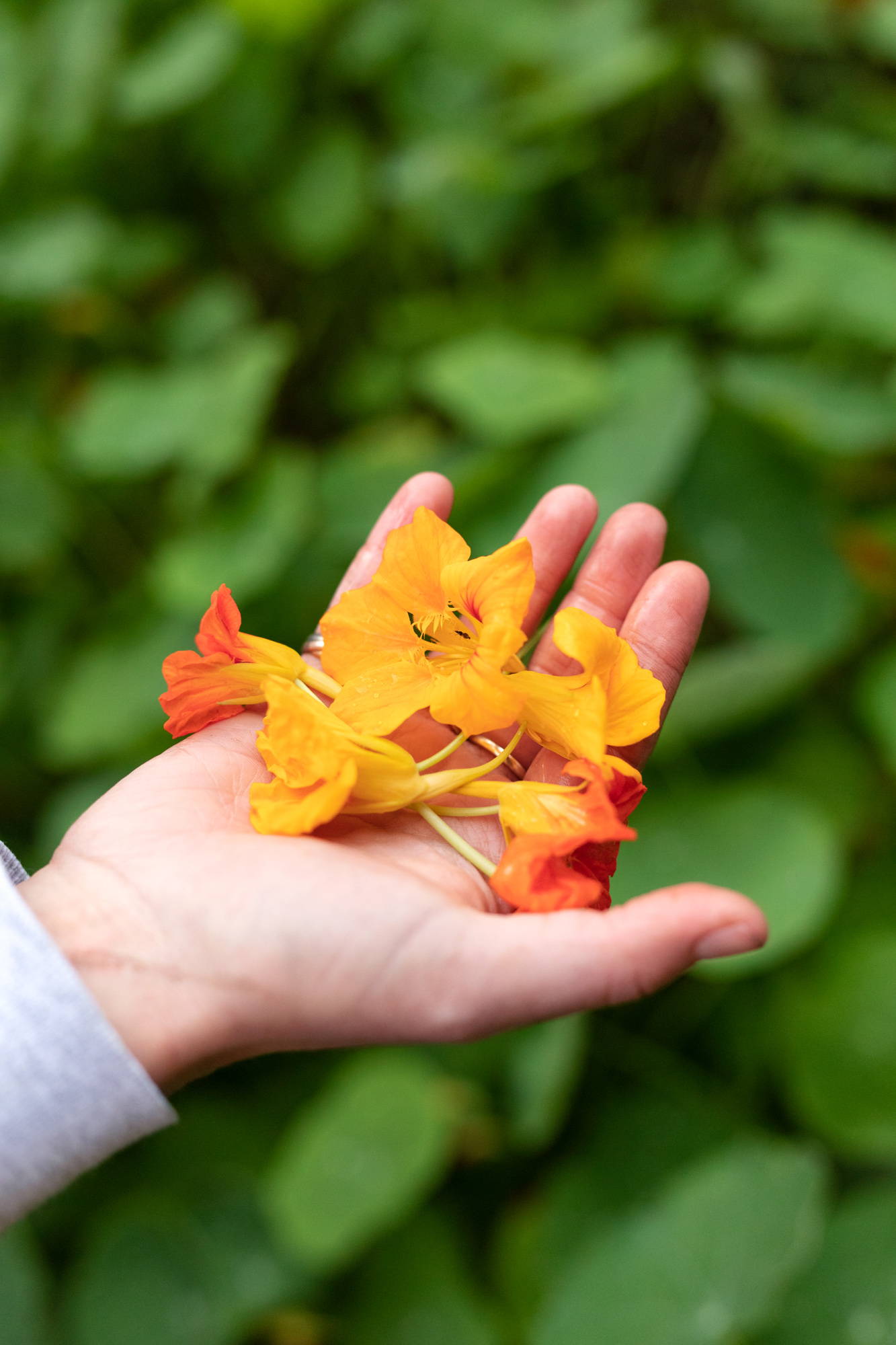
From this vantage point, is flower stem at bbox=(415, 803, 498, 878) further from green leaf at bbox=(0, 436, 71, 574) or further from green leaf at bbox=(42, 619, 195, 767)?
green leaf at bbox=(0, 436, 71, 574)

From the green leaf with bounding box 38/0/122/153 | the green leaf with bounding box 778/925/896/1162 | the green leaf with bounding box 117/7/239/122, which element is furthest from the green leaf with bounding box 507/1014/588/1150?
the green leaf with bounding box 38/0/122/153

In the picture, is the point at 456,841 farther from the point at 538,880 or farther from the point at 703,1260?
the point at 703,1260

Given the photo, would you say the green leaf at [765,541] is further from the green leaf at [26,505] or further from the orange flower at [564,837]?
the green leaf at [26,505]

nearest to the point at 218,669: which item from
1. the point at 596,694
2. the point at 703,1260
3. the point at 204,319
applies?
the point at 596,694

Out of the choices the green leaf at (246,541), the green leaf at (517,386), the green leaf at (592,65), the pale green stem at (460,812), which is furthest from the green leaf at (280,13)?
the pale green stem at (460,812)

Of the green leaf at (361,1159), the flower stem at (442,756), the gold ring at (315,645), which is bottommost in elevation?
the green leaf at (361,1159)

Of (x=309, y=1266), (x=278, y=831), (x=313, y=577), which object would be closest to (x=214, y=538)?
→ (x=313, y=577)
